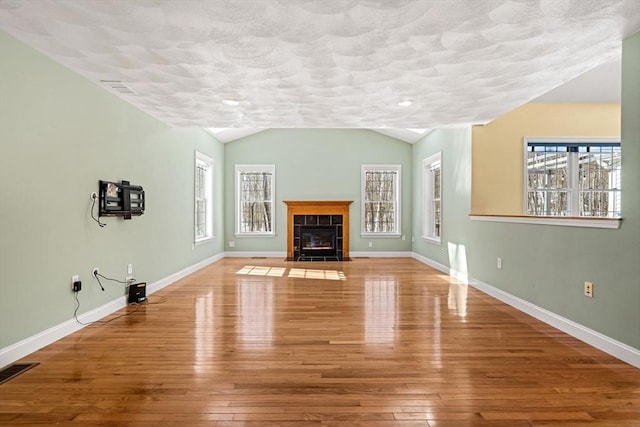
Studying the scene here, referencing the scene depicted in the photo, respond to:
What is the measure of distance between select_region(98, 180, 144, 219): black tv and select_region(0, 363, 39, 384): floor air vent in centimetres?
145

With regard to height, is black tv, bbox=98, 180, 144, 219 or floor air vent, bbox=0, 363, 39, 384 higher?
black tv, bbox=98, 180, 144, 219

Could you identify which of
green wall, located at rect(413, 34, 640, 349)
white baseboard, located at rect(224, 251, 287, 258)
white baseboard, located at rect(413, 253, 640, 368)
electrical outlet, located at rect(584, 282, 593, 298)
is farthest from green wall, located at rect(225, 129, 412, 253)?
electrical outlet, located at rect(584, 282, 593, 298)

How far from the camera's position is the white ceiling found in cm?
211

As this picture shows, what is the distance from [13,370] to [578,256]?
169 inches

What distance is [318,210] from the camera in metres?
7.90

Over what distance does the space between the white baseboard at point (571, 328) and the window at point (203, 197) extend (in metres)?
4.79

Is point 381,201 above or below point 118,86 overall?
below

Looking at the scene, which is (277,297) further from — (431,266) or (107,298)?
(431,266)

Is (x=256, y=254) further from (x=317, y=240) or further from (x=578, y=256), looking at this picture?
(x=578, y=256)

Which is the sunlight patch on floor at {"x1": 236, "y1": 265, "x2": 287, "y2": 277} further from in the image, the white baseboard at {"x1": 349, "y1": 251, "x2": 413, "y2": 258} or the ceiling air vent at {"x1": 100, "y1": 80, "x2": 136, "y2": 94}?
the ceiling air vent at {"x1": 100, "y1": 80, "x2": 136, "y2": 94}

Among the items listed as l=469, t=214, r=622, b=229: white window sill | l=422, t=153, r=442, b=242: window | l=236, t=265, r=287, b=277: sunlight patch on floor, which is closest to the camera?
l=469, t=214, r=622, b=229: white window sill

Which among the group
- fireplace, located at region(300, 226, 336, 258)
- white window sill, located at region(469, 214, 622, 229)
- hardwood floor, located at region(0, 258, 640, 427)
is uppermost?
white window sill, located at region(469, 214, 622, 229)

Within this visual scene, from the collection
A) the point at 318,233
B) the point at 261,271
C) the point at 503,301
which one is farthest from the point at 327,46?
the point at 318,233

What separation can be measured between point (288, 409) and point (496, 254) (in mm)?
3438
